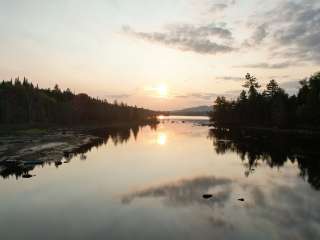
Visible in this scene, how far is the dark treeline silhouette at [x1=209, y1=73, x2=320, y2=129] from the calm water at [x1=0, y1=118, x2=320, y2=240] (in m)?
52.6

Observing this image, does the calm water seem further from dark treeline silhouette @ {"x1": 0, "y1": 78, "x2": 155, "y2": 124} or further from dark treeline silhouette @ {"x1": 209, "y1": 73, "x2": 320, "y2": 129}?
dark treeline silhouette @ {"x1": 0, "y1": 78, "x2": 155, "y2": 124}

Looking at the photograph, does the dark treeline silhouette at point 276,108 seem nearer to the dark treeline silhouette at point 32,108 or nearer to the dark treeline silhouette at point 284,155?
the dark treeline silhouette at point 284,155

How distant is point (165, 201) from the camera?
32.9m

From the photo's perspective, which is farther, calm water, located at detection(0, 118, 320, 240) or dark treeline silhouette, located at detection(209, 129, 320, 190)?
dark treeline silhouette, located at detection(209, 129, 320, 190)

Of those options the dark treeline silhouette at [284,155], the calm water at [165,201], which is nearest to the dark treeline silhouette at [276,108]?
the dark treeline silhouette at [284,155]

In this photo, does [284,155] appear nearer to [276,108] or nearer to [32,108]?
[276,108]

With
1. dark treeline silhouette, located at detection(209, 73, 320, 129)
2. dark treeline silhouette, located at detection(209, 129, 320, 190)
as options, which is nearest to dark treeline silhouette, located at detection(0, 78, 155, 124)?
dark treeline silhouette, located at detection(209, 73, 320, 129)

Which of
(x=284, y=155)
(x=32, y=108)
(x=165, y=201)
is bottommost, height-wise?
(x=165, y=201)

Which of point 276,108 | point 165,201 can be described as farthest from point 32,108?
point 165,201

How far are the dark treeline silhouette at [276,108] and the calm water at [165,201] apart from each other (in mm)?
52611

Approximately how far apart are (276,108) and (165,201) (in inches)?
3926

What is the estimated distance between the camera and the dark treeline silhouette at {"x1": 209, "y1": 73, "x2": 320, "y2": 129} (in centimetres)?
10444

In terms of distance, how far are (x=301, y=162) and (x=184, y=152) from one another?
88.1 feet

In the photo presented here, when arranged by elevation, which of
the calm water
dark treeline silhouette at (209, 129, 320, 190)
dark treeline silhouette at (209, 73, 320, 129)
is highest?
dark treeline silhouette at (209, 73, 320, 129)
